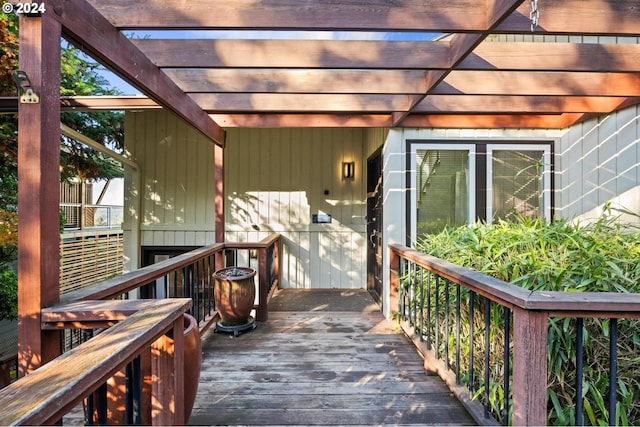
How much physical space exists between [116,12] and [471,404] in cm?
304

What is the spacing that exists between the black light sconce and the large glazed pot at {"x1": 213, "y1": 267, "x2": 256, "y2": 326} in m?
2.90

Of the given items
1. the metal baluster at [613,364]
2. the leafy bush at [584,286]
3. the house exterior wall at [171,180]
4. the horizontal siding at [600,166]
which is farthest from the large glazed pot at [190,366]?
the house exterior wall at [171,180]

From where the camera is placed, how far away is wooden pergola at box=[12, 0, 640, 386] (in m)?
1.33

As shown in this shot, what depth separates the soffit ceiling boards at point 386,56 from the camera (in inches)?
70.2

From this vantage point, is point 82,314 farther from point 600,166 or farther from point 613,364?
point 600,166

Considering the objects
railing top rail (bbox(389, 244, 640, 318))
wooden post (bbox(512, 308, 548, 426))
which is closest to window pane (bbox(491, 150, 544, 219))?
railing top rail (bbox(389, 244, 640, 318))

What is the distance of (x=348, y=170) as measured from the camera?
561cm

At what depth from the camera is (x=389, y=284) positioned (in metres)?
3.77

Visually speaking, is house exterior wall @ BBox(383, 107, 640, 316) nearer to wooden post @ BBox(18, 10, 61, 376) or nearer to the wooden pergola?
the wooden pergola

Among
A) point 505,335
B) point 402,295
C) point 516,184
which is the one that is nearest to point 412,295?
point 402,295

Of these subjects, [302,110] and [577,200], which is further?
[577,200]

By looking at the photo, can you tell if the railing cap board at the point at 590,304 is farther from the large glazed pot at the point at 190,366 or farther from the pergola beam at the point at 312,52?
the pergola beam at the point at 312,52

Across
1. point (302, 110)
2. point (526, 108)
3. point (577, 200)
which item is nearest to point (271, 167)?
point (302, 110)

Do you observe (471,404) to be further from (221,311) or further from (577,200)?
(577,200)
